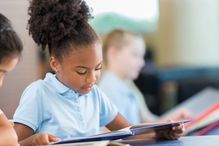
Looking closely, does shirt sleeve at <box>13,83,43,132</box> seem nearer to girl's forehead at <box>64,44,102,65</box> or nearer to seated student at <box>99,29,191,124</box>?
girl's forehead at <box>64,44,102,65</box>

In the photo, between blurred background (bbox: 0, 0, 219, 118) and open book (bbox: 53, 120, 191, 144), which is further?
blurred background (bbox: 0, 0, 219, 118)

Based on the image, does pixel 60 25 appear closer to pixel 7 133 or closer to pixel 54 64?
pixel 54 64

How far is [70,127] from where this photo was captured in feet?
3.67

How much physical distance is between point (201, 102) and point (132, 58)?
0.37m

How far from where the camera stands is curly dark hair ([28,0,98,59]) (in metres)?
1.08

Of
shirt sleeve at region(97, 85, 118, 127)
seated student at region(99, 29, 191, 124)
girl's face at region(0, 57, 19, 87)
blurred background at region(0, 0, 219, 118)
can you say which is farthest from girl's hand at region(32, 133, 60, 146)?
blurred background at region(0, 0, 219, 118)

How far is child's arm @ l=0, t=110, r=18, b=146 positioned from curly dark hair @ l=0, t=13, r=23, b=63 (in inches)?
4.6

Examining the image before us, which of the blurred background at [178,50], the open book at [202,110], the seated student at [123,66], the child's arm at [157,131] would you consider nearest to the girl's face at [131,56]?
the seated student at [123,66]

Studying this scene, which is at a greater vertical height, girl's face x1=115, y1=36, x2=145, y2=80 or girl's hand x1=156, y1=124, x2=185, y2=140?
girl's face x1=115, y1=36, x2=145, y2=80

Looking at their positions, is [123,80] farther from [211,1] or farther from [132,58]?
[211,1]

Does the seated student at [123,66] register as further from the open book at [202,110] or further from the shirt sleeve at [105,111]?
the shirt sleeve at [105,111]

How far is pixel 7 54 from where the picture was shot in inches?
36.2

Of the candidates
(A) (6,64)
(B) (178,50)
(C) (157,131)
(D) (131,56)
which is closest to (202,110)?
(D) (131,56)

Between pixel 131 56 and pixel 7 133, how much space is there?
61.8 inches
